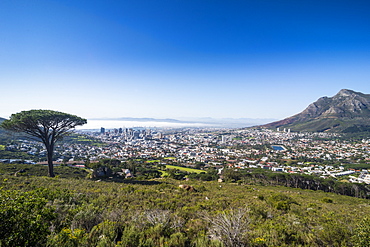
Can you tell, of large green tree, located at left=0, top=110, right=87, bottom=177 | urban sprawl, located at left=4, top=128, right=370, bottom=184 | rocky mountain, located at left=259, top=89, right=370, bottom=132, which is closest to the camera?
large green tree, located at left=0, top=110, right=87, bottom=177

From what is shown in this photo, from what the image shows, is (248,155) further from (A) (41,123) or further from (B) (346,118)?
(B) (346,118)

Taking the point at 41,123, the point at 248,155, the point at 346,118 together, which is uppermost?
the point at 41,123

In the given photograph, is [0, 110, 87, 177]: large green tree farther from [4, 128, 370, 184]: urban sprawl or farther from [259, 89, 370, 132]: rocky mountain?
[259, 89, 370, 132]: rocky mountain

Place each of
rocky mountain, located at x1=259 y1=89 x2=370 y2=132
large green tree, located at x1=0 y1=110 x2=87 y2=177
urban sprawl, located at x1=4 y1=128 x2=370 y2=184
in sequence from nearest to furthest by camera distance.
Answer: large green tree, located at x1=0 y1=110 x2=87 y2=177 → urban sprawl, located at x1=4 y1=128 x2=370 y2=184 → rocky mountain, located at x1=259 y1=89 x2=370 y2=132

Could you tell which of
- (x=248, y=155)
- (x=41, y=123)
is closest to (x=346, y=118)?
(x=248, y=155)

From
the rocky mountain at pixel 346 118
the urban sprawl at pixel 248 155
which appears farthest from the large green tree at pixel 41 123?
the rocky mountain at pixel 346 118

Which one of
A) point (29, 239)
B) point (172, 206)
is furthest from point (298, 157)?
point (29, 239)

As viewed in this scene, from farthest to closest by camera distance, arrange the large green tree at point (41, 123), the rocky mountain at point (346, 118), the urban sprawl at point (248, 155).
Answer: the rocky mountain at point (346, 118)
the urban sprawl at point (248, 155)
the large green tree at point (41, 123)

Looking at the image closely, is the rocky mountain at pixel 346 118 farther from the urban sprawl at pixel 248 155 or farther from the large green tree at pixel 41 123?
the large green tree at pixel 41 123

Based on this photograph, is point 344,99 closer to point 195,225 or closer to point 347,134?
point 347,134

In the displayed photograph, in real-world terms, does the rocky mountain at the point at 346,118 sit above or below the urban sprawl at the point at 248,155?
above

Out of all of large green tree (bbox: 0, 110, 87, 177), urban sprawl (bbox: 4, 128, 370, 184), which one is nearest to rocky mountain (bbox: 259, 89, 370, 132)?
urban sprawl (bbox: 4, 128, 370, 184)
